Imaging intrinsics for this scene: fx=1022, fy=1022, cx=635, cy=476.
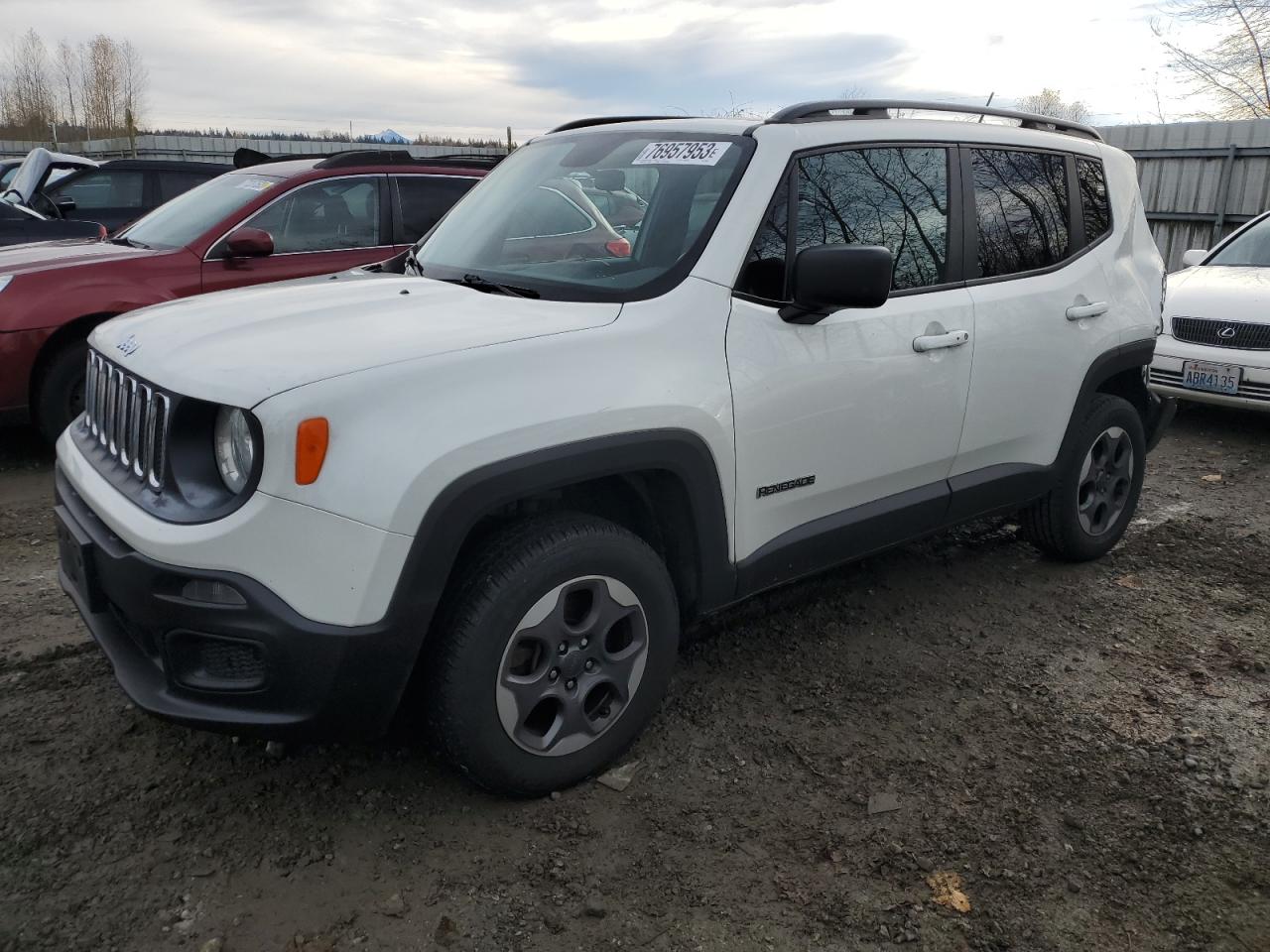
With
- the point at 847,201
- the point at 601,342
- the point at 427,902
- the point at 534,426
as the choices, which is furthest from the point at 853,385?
the point at 427,902

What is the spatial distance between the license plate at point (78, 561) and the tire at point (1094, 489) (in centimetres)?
353

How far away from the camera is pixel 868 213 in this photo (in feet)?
11.2

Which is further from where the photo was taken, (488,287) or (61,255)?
(61,255)

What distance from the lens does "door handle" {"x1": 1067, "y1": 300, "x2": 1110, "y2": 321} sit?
4.02 m

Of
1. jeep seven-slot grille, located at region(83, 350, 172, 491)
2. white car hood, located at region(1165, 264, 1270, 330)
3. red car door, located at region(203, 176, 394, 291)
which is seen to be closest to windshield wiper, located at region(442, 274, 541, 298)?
jeep seven-slot grille, located at region(83, 350, 172, 491)

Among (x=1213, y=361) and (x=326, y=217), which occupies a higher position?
(x=326, y=217)

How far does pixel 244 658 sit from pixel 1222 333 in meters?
6.89

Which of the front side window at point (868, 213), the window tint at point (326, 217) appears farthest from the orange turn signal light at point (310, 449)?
the window tint at point (326, 217)

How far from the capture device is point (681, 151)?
→ 130 inches

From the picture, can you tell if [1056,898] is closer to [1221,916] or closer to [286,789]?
[1221,916]

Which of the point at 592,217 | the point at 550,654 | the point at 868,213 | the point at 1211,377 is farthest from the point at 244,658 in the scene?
the point at 1211,377

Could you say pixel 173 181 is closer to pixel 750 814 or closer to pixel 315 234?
pixel 315 234

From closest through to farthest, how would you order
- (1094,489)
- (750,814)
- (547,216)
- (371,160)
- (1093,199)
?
(750,814)
(547,216)
(1093,199)
(1094,489)
(371,160)

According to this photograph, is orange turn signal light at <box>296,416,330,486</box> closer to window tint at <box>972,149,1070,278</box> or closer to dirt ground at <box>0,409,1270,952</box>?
dirt ground at <box>0,409,1270,952</box>
